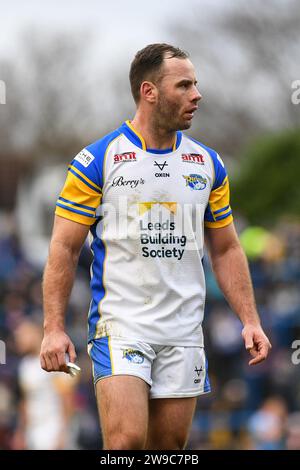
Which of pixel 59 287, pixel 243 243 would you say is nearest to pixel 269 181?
pixel 243 243

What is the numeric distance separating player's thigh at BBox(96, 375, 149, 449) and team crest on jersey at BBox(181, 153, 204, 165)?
130 cm

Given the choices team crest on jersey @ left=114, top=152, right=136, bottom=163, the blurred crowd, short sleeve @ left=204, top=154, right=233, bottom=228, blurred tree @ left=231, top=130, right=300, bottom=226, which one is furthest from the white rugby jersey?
blurred tree @ left=231, top=130, right=300, bottom=226

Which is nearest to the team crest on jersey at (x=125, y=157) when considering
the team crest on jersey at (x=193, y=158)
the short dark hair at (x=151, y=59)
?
the team crest on jersey at (x=193, y=158)

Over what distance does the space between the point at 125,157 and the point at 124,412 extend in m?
1.42

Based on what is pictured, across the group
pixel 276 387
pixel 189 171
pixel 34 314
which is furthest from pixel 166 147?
pixel 34 314

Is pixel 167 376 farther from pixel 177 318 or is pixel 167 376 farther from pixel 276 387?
pixel 276 387

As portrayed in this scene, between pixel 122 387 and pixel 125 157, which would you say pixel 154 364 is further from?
pixel 125 157

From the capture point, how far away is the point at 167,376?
615cm

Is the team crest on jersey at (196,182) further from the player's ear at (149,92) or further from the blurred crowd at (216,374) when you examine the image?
the blurred crowd at (216,374)

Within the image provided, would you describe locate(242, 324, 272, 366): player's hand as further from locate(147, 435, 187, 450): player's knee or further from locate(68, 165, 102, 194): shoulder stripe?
locate(68, 165, 102, 194): shoulder stripe

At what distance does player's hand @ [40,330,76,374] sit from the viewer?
587cm

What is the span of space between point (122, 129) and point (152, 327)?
117 cm

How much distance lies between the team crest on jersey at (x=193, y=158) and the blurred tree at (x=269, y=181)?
47.7 ft

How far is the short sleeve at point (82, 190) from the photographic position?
19.9 feet
